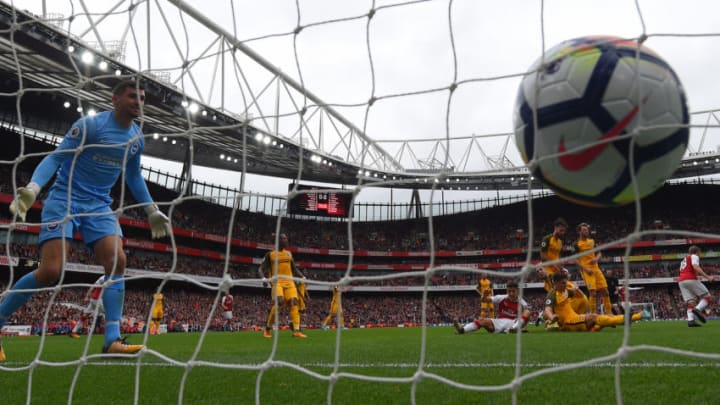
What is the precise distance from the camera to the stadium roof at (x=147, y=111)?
14294 millimetres

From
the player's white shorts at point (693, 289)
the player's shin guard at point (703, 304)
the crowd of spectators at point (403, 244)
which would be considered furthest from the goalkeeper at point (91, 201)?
the crowd of spectators at point (403, 244)

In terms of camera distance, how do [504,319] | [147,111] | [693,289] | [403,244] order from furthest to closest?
[403,244] < [147,111] < [693,289] < [504,319]

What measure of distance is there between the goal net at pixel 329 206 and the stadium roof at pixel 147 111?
0.49 feet

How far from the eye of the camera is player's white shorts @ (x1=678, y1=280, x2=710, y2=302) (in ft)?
28.2

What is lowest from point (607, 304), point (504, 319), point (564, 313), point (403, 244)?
point (504, 319)

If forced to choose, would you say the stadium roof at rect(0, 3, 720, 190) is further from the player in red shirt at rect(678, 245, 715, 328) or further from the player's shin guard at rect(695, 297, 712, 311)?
the player's shin guard at rect(695, 297, 712, 311)

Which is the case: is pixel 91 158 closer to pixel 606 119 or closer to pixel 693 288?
pixel 606 119

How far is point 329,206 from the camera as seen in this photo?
3850cm

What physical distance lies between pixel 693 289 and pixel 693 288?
0.02 metres

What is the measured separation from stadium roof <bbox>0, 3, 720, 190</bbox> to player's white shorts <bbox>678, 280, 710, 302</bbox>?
136 inches

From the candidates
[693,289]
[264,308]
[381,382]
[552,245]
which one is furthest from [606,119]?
[264,308]

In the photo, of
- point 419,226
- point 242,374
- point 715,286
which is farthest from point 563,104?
point 419,226

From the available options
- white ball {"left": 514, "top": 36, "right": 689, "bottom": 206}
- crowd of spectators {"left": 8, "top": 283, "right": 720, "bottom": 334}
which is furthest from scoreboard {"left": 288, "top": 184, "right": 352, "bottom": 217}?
white ball {"left": 514, "top": 36, "right": 689, "bottom": 206}

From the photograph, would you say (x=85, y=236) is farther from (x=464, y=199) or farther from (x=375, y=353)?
(x=464, y=199)
